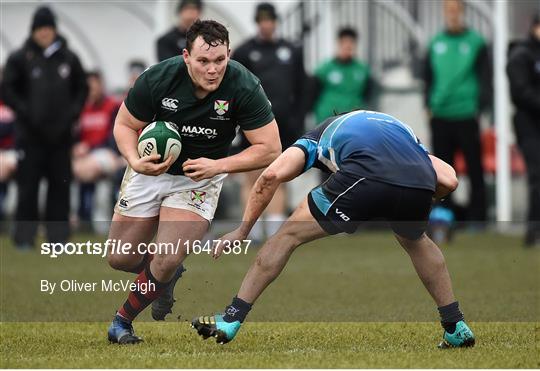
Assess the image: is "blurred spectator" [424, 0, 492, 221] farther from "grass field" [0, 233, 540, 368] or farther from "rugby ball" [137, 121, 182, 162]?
"rugby ball" [137, 121, 182, 162]

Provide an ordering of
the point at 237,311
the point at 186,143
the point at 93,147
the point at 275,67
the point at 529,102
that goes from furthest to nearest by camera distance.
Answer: the point at 93,147, the point at 275,67, the point at 529,102, the point at 186,143, the point at 237,311

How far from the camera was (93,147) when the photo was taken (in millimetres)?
18469

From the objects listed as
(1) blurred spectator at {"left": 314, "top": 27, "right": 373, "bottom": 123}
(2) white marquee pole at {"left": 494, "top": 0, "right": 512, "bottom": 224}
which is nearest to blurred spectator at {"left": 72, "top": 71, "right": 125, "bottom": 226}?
(1) blurred spectator at {"left": 314, "top": 27, "right": 373, "bottom": 123}

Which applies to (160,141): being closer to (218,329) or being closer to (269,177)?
(269,177)

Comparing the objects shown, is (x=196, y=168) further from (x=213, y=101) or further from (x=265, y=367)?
(x=265, y=367)

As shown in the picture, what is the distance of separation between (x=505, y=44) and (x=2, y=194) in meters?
6.64

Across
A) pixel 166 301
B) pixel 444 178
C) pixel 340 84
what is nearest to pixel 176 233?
pixel 166 301

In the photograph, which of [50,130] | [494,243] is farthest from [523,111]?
[50,130]

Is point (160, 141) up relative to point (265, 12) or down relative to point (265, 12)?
up

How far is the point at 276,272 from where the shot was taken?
24.9 feet

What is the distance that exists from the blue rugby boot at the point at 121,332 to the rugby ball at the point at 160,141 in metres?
0.97

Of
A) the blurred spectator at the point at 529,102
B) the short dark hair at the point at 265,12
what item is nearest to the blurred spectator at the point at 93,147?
the short dark hair at the point at 265,12

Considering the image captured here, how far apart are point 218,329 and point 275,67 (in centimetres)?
739

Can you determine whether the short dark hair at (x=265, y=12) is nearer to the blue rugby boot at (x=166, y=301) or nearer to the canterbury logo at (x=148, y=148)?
the blue rugby boot at (x=166, y=301)
